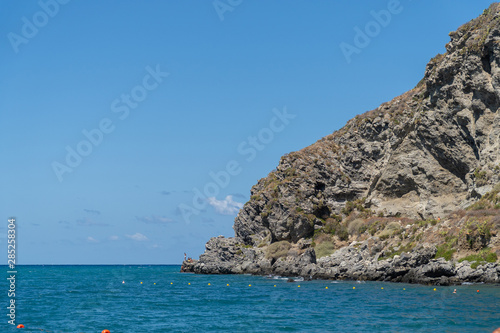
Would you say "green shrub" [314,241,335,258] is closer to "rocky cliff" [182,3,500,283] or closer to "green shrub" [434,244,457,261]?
"rocky cliff" [182,3,500,283]

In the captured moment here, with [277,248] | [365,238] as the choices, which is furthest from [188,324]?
[277,248]

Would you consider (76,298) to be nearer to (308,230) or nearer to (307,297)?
(307,297)

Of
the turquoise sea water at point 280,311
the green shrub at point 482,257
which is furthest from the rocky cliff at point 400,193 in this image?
the turquoise sea water at point 280,311

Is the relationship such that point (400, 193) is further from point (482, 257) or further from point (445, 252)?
point (482, 257)

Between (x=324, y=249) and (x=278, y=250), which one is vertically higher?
(x=278, y=250)

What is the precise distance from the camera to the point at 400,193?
88812 mm

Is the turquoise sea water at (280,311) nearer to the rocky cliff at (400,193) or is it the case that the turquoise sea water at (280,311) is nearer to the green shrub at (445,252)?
the green shrub at (445,252)

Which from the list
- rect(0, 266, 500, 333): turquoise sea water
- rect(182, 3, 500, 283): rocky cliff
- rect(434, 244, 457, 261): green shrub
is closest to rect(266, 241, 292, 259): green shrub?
rect(182, 3, 500, 283): rocky cliff

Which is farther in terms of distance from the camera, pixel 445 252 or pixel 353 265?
pixel 353 265

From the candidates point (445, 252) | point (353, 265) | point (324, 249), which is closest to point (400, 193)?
point (324, 249)

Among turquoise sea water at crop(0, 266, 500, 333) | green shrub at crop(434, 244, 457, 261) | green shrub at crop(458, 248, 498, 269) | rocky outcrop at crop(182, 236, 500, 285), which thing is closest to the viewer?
turquoise sea water at crop(0, 266, 500, 333)

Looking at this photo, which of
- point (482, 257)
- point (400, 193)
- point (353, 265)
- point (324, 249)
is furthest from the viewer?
point (324, 249)

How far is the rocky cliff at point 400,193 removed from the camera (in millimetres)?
62531

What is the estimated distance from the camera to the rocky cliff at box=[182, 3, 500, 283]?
62.5 metres
